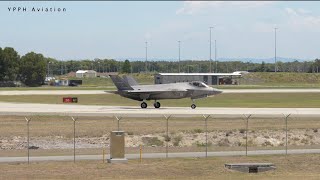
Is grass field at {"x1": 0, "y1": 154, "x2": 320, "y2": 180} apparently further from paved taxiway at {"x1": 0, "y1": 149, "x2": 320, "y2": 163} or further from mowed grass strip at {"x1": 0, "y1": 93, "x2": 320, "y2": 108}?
mowed grass strip at {"x1": 0, "y1": 93, "x2": 320, "y2": 108}

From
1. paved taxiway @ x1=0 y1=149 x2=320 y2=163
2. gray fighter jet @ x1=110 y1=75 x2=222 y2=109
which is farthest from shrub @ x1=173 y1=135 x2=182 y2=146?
gray fighter jet @ x1=110 y1=75 x2=222 y2=109

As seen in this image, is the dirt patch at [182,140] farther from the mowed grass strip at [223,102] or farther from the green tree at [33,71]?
the green tree at [33,71]

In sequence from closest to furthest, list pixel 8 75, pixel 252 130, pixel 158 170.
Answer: pixel 158 170, pixel 252 130, pixel 8 75

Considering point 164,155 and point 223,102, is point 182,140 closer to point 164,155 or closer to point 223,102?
point 164,155

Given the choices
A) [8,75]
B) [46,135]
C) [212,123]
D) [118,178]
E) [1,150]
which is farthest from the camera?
[8,75]

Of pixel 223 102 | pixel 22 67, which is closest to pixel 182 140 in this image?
pixel 223 102

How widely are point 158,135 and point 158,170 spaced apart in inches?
552

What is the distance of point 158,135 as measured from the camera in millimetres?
46906

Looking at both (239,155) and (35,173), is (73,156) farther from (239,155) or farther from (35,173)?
(239,155)

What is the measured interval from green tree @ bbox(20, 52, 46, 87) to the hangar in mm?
38130

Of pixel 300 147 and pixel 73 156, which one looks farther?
pixel 300 147

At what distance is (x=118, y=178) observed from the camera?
30.7m

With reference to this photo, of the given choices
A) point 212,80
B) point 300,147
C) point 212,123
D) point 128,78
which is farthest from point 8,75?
point 300,147

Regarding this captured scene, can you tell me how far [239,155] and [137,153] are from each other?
5328 millimetres
